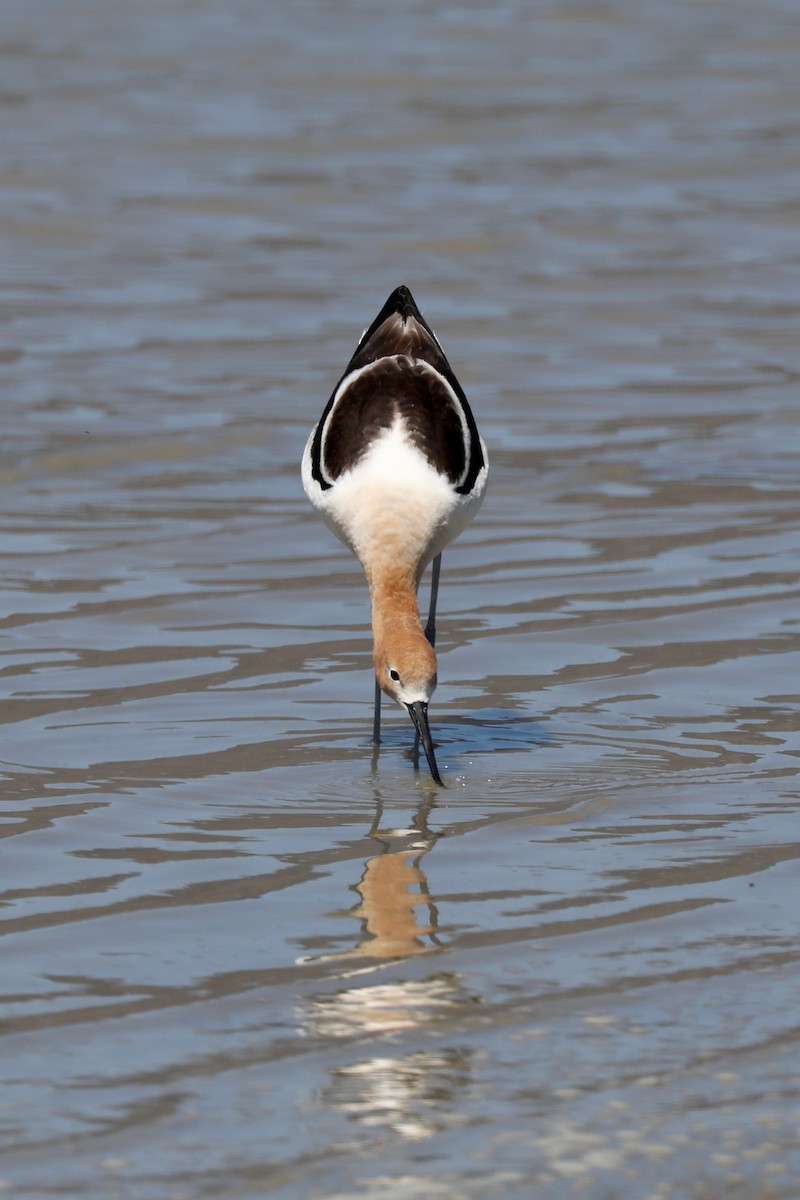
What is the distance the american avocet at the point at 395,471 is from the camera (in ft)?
23.2

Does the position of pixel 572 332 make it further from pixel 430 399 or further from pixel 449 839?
pixel 449 839

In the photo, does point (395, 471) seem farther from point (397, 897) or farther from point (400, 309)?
point (397, 897)

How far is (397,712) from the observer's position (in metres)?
7.45

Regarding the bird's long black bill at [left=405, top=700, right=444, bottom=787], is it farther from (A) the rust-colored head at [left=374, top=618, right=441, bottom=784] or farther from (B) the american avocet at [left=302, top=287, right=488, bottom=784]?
(B) the american avocet at [left=302, top=287, right=488, bottom=784]

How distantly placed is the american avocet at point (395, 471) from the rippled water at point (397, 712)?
517 mm

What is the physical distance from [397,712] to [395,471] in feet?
2.81

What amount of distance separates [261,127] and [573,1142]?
15977mm

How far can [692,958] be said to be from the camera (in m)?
5.00

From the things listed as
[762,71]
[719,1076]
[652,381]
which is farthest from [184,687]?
[762,71]

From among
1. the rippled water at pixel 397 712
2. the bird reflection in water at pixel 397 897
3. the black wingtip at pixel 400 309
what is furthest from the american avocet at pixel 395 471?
the bird reflection in water at pixel 397 897

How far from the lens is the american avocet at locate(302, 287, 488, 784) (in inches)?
279

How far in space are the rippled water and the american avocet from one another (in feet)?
1.70

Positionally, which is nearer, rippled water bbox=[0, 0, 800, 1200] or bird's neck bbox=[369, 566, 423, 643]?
rippled water bbox=[0, 0, 800, 1200]

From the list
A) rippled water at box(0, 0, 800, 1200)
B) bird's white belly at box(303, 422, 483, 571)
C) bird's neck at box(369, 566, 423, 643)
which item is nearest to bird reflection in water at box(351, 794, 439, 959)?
rippled water at box(0, 0, 800, 1200)
